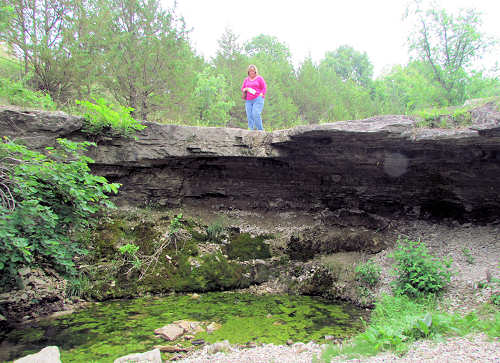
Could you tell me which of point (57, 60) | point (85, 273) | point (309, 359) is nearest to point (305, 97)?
point (57, 60)

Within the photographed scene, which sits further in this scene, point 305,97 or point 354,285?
point 305,97

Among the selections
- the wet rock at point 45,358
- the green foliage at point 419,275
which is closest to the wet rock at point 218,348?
the wet rock at point 45,358

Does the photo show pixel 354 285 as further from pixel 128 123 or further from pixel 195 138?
pixel 128 123

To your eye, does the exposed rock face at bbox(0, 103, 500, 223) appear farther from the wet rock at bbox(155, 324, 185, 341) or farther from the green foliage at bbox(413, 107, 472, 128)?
the wet rock at bbox(155, 324, 185, 341)

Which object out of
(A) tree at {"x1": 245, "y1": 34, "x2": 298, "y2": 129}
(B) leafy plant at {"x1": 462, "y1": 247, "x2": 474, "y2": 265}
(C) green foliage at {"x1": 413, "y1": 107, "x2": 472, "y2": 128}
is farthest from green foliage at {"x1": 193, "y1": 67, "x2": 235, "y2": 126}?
(B) leafy plant at {"x1": 462, "y1": 247, "x2": 474, "y2": 265}

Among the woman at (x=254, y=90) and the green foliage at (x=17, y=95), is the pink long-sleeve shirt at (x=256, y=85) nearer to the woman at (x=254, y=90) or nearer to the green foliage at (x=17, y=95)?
the woman at (x=254, y=90)

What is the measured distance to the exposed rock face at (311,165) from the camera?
5.91m

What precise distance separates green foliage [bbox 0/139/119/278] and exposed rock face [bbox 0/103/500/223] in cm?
181

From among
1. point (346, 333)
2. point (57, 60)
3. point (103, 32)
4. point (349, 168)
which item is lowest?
point (346, 333)

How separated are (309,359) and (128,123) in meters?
5.61

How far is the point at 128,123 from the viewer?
253 inches

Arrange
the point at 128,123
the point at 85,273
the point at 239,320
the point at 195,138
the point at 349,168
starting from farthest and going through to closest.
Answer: the point at 349,168 → the point at 195,138 → the point at 128,123 → the point at 85,273 → the point at 239,320

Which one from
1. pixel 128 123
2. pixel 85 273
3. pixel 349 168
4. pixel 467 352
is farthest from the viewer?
pixel 349 168

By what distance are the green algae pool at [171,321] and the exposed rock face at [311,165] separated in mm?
2816
